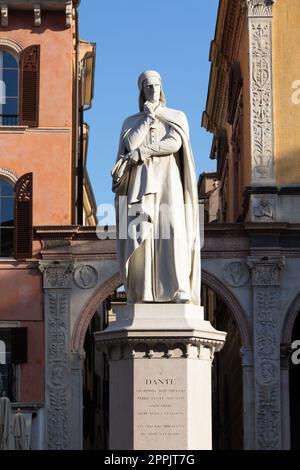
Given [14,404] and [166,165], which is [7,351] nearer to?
[14,404]

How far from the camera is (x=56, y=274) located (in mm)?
37781

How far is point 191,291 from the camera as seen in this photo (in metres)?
15.9

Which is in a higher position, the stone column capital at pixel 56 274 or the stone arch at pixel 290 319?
the stone column capital at pixel 56 274

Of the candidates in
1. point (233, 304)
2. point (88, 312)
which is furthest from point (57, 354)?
point (233, 304)

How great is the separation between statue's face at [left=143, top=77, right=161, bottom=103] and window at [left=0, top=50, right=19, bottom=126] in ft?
75.4

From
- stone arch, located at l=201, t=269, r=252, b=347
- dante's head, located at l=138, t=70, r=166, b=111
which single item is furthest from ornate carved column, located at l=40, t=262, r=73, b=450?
dante's head, located at l=138, t=70, r=166, b=111

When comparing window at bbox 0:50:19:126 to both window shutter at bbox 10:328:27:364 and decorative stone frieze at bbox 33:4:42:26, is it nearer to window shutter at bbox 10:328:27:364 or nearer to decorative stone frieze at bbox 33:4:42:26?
decorative stone frieze at bbox 33:4:42:26

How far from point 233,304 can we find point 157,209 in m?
22.0

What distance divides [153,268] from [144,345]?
87 cm

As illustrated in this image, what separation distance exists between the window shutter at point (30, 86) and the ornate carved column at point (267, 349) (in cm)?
690

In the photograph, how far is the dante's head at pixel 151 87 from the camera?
53.7ft

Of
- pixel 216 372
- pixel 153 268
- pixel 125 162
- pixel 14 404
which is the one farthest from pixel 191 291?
pixel 216 372

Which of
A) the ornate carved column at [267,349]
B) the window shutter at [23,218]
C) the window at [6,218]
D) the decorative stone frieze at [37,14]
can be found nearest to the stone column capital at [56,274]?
the window shutter at [23,218]

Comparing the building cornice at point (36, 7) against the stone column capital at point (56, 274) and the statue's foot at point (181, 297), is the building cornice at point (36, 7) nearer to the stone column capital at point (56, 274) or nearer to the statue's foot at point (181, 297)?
the stone column capital at point (56, 274)
